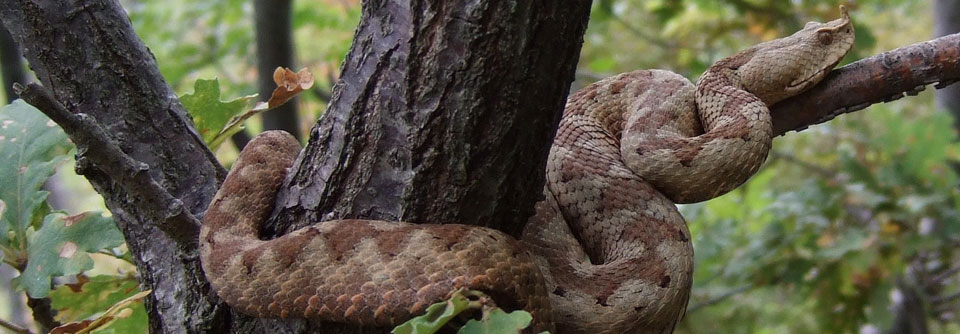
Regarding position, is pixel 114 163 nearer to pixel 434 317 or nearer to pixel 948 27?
pixel 434 317

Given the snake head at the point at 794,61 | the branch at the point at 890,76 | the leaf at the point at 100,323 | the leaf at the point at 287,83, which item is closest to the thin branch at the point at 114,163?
the leaf at the point at 100,323

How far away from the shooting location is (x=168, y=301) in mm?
2084

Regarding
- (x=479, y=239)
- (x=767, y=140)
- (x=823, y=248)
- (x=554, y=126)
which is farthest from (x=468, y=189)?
(x=823, y=248)

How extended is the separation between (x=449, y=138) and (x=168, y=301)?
917 millimetres

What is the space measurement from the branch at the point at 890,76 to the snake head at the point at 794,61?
68mm

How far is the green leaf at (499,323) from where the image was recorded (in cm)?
147

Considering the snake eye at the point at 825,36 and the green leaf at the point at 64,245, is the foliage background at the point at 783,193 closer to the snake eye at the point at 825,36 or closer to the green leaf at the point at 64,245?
the snake eye at the point at 825,36

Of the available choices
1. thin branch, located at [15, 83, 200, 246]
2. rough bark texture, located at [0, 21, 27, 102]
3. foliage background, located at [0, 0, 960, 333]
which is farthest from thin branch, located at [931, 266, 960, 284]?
rough bark texture, located at [0, 21, 27, 102]

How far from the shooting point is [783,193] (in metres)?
6.09

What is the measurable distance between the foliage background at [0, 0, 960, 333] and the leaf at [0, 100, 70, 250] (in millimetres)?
3062

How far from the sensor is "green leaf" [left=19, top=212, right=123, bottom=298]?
7.07ft

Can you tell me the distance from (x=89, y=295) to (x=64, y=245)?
Answer: 1.48ft

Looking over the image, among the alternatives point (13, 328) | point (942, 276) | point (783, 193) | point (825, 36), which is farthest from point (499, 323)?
point (942, 276)

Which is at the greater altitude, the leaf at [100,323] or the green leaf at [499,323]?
the green leaf at [499,323]
